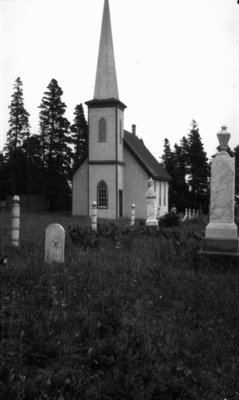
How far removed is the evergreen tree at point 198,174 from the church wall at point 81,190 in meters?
20.5

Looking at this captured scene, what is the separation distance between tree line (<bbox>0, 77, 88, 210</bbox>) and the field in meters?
32.3

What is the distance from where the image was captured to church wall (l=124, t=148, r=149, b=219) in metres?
32.3

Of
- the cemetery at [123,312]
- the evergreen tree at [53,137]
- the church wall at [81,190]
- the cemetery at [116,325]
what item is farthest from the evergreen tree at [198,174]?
the cemetery at [116,325]

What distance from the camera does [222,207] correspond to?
27.9ft

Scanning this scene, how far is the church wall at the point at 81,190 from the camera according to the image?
109ft

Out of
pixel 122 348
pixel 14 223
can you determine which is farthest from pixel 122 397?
pixel 14 223

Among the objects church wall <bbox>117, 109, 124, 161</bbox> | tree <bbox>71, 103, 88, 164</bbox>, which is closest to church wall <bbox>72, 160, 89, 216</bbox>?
church wall <bbox>117, 109, 124, 161</bbox>

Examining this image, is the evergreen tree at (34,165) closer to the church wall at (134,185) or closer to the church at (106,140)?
the church at (106,140)

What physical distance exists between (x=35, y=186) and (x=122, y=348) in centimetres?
3592

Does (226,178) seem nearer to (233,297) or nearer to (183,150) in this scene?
(233,297)

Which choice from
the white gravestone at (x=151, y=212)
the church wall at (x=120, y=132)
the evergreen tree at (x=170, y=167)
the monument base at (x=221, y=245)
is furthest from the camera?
the evergreen tree at (x=170, y=167)

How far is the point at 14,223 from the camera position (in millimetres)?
8633

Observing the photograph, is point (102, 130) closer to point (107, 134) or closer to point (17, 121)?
point (107, 134)

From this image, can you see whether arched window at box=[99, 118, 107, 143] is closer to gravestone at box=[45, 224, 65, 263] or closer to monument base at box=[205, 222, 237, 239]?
monument base at box=[205, 222, 237, 239]
